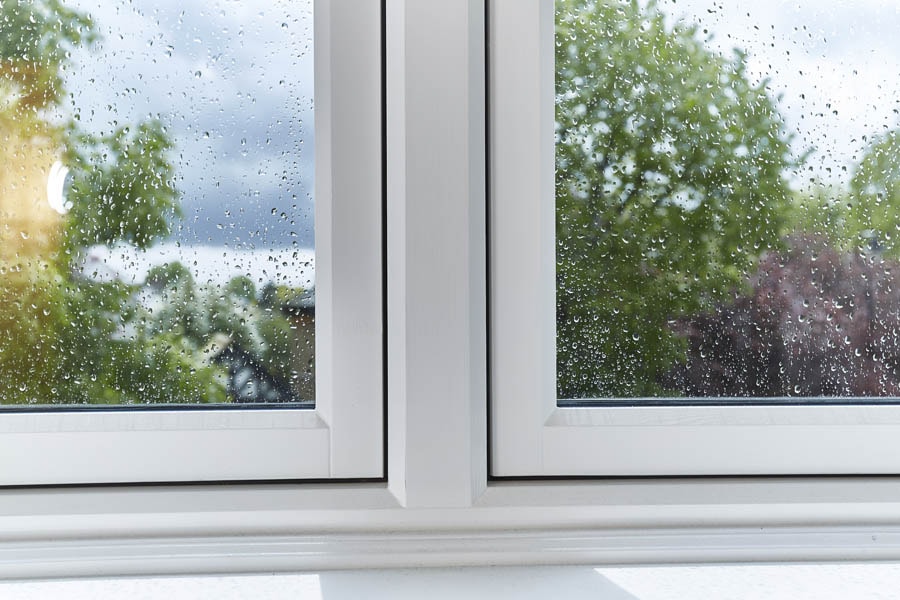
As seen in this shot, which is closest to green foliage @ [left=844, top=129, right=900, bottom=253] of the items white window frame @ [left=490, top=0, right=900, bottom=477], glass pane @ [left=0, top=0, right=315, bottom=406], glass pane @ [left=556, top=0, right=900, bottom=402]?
glass pane @ [left=556, top=0, right=900, bottom=402]

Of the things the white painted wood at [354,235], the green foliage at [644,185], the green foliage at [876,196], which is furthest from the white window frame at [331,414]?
the green foliage at [876,196]

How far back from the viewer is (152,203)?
72 centimetres

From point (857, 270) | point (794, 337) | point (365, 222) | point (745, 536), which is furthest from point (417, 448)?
point (857, 270)

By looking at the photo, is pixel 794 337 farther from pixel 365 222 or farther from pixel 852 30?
pixel 365 222

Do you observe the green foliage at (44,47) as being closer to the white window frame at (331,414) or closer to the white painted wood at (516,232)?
the white window frame at (331,414)

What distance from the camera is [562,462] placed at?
0.70 m

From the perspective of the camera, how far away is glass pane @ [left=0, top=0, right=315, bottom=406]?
0.72 meters

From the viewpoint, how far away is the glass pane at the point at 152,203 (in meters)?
0.72

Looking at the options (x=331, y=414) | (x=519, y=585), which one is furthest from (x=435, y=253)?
(x=519, y=585)

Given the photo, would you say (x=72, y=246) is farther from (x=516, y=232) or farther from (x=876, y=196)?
(x=876, y=196)

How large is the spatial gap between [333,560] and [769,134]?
701 millimetres

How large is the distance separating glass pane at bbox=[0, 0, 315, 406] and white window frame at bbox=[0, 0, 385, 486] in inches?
1.3

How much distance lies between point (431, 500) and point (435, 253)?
261mm

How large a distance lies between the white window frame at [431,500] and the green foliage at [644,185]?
0.12 meters
